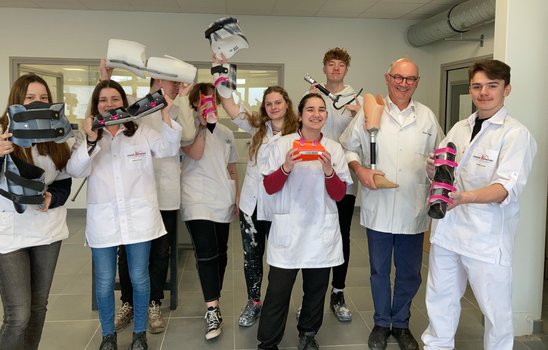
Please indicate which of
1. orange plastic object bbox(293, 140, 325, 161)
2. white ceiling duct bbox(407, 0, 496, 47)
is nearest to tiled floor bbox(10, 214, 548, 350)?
orange plastic object bbox(293, 140, 325, 161)

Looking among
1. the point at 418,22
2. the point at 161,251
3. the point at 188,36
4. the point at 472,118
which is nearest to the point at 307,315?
the point at 161,251

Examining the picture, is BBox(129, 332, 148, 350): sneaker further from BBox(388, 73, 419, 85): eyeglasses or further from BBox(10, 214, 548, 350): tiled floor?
BBox(388, 73, 419, 85): eyeglasses

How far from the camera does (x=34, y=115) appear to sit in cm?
168

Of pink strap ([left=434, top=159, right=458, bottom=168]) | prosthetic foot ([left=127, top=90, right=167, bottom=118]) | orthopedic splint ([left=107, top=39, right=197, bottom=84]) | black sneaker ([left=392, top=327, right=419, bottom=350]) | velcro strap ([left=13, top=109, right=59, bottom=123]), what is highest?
orthopedic splint ([left=107, top=39, right=197, bottom=84])

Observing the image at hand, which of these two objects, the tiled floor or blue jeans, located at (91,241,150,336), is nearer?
blue jeans, located at (91,241,150,336)

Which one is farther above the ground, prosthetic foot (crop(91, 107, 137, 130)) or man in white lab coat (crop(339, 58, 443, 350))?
prosthetic foot (crop(91, 107, 137, 130))

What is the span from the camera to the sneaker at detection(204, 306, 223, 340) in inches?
100

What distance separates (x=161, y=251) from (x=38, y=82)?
1203mm

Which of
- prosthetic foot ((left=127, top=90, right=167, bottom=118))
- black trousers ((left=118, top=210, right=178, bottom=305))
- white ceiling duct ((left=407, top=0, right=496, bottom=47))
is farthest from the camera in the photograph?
white ceiling duct ((left=407, top=0, right=496, bottom=47))

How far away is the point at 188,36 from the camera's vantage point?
5.69 metres

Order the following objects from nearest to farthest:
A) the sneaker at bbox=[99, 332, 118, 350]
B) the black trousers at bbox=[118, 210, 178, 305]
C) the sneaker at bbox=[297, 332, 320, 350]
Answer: the sneaker at bbox=[99, 332, 118, 350] → the sneaker at bbox=[297, 332, 320, 350] → the black trousers at bbox=[118, 210, 178, 305]

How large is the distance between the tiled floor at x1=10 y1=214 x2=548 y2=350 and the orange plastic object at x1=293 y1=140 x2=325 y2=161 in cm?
120

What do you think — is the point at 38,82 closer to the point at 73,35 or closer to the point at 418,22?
the point at 73,35

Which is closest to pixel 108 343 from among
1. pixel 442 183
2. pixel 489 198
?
pixel 442 183
